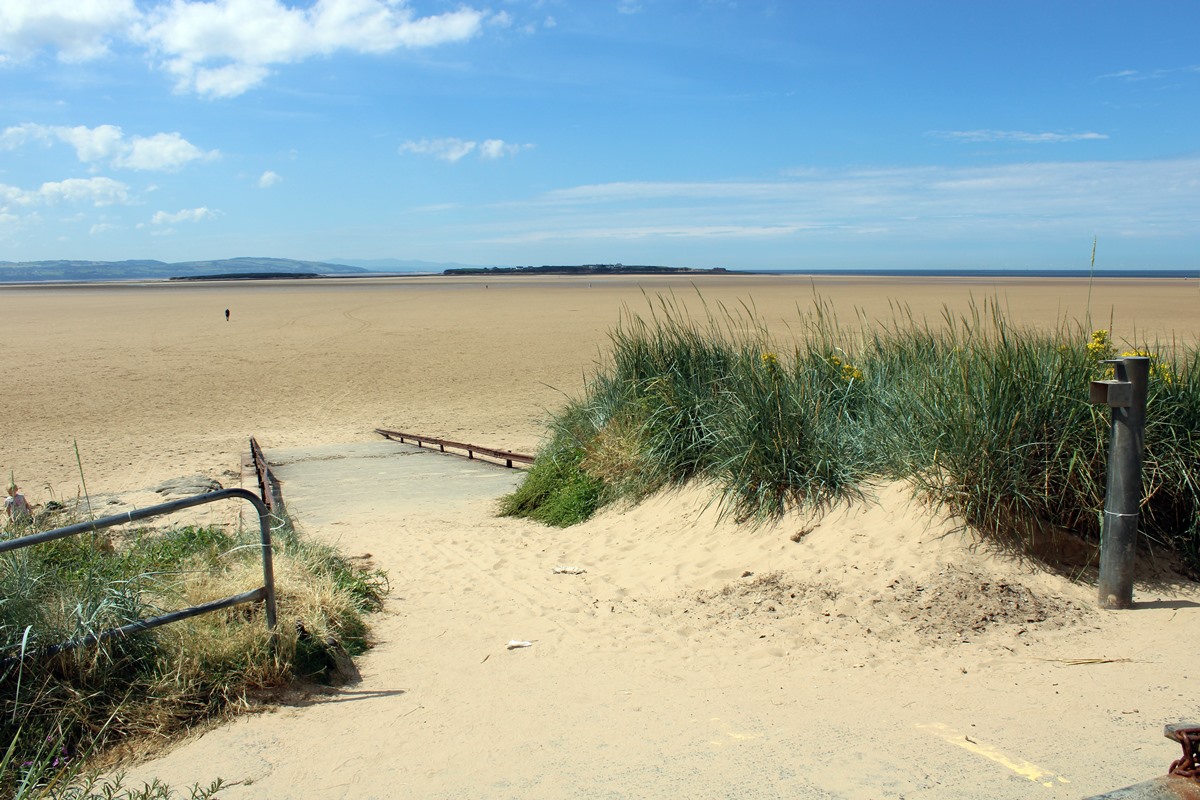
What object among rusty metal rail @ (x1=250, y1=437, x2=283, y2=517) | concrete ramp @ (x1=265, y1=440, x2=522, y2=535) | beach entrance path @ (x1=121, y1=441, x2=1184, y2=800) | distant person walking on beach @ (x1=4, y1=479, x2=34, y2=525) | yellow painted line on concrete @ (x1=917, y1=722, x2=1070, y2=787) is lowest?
concrete ramp @ (x1=265, y1=440, x2=522, y2=535)

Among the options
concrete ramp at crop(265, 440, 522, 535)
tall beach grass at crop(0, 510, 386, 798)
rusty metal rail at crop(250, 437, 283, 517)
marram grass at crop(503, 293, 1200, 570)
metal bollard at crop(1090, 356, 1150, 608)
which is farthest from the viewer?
concrete ramp at crop(265, 440, 522, 535)

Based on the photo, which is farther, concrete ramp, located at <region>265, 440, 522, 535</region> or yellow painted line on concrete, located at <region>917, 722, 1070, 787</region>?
concrete ramp, located at <region>265, 440, 522, 535</region>

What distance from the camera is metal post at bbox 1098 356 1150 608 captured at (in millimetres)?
4527

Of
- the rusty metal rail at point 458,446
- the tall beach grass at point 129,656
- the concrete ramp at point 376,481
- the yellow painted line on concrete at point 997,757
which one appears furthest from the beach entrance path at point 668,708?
the rusty metal rail at point 458,446

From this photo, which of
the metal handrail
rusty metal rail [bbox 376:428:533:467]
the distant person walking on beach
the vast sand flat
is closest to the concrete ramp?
rusty metal rail [bbox 376:428:533:467]

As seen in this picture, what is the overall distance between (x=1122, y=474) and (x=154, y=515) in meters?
4.65

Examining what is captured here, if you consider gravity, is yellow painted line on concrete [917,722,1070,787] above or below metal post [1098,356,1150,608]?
below

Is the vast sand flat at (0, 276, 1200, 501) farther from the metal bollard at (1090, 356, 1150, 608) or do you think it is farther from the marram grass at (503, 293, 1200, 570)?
the metal bollard at (1090, 356, 1150, 608)

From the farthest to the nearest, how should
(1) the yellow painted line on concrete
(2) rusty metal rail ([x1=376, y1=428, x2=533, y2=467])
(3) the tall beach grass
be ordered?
(2) rusty metal rail ([x1=376, y1=428, x2=533, y2=467])
(3) the tall beach grass
(1) the yellow painted line on concrete

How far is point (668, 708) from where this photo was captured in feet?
12.9

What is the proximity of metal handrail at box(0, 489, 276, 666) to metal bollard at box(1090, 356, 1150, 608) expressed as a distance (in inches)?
161

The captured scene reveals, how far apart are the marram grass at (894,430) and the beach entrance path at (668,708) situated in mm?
571

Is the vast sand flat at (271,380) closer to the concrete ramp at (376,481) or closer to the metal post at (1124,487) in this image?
the concrete ramp at (376,481)

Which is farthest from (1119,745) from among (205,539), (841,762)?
(205,539)
